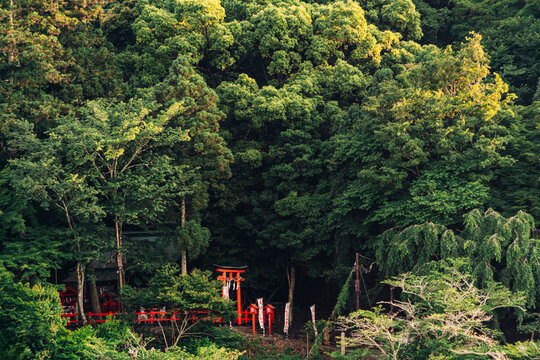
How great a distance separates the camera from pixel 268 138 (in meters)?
23.6

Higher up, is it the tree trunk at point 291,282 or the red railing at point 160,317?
the tree trunk at point 291,282

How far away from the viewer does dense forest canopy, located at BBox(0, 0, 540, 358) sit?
17328 mm

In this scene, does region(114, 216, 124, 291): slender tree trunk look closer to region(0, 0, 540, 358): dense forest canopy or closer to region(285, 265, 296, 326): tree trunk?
region(0, 0, 540, 358): dense forest canopy

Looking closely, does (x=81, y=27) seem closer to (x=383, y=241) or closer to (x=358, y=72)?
(x=358, y=72)

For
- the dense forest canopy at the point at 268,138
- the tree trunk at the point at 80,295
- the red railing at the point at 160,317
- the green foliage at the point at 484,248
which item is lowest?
the red railing at the point at 160,317

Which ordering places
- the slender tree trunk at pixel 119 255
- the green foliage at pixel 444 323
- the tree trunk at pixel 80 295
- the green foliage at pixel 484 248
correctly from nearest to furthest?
1. the green foliage at pixel 444 323
2. the green foliage at pixel 484 248
3. the tree trunk at pixel 80 295
4. the slender tree trunk at pixel 119 255

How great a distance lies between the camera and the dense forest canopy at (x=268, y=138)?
17.3 meters

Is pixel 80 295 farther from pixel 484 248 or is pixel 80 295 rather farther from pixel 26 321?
pixel 484 248

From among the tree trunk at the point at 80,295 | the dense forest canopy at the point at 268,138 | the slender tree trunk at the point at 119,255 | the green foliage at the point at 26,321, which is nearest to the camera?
the green foliage at the point at 26,321

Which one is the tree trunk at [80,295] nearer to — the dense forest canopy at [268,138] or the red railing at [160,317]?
the dense forest canopy at [268,138]

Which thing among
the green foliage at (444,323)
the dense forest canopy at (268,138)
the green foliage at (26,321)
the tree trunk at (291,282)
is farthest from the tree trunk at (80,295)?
the green foliage at (444,323)

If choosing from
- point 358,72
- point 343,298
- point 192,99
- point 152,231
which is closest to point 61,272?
point 152,231

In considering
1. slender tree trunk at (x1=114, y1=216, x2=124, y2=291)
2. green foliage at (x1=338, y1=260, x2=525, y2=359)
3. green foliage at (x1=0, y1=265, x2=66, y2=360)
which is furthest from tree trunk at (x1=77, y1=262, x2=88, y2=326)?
green foliage at (x1=338, y1=260, x2=525, y2=359)

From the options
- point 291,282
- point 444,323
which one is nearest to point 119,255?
point 291,282
